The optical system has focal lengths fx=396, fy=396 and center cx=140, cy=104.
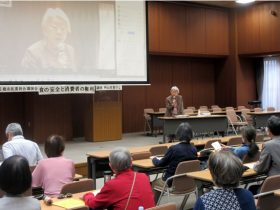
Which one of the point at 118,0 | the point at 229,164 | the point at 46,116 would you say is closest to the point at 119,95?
the point at 46,116

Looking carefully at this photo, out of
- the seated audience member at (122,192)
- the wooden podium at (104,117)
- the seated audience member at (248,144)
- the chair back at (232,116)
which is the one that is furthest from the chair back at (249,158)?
the chair back at (232,116)

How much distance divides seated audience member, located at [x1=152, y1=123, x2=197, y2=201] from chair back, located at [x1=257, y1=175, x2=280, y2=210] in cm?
132

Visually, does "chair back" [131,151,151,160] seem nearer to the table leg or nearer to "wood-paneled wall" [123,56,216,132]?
the table leg

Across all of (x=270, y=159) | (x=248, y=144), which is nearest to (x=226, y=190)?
(x=270, y=159)

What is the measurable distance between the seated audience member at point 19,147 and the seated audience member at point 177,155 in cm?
134

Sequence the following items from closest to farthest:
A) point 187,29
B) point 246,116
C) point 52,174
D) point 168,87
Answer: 1. point 52,174
2. point 246,116
3. point 187,29
4. point 168,87

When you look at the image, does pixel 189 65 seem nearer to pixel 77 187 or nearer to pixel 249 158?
pixel 249 158

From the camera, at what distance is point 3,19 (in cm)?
774

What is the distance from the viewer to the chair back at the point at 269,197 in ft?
10.7

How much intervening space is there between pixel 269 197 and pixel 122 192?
4.29 feet

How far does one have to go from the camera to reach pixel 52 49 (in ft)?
27.6

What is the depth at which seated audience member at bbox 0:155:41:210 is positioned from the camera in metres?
2.07

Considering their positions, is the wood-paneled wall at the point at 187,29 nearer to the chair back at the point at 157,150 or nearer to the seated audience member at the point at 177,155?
the chair back at the point at 157,150

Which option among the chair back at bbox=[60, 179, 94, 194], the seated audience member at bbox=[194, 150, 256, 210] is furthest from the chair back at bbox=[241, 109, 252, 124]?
the seated audience member at bbox=[194, 150, 256, 210]
